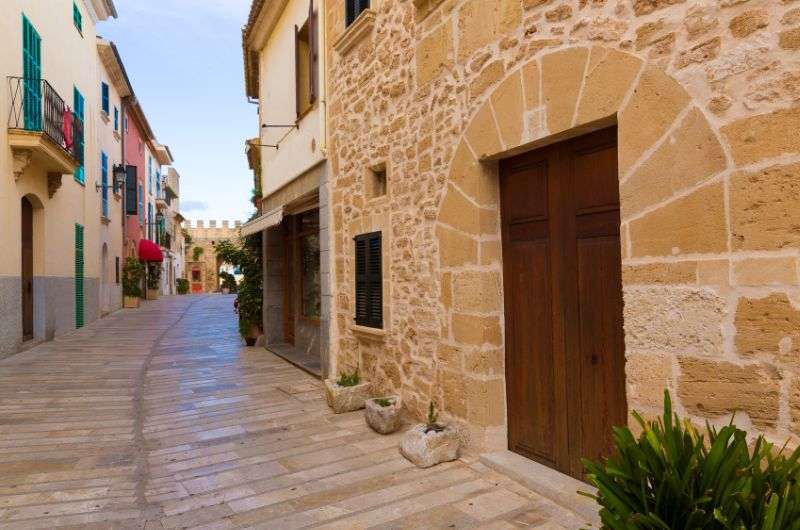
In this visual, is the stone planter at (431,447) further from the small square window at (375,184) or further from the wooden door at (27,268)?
the wooden door at (27,268)

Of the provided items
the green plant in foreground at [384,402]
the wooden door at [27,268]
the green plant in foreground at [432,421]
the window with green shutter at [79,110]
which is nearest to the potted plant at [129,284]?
the window with green shutter at [79,110]

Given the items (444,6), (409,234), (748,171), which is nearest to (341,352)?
(409,234)

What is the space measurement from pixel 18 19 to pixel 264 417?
872 centimetres

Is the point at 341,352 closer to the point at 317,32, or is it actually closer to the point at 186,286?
the point at 317,32

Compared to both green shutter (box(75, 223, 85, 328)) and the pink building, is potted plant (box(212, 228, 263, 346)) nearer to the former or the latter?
green shutter (box(75, 223, 85, 328))

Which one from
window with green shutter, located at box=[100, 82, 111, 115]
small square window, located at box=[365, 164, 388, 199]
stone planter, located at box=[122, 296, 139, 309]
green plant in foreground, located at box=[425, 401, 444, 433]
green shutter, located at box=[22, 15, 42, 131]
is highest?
window with green shutter, located at box=[100, 82, 111, 115]

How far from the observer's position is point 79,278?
1366 centimetres

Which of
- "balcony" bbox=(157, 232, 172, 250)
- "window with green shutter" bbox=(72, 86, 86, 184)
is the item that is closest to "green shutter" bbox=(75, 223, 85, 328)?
"window with green shutter" bbox=(72, 86, 86, 184)

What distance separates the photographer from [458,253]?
4.12 meters

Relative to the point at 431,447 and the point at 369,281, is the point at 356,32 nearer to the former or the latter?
the point at 369,281

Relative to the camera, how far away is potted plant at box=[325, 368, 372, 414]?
5.41 m

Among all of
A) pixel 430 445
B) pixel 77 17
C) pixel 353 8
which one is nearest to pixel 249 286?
pixel 353 8

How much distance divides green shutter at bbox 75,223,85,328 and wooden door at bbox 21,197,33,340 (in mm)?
2696

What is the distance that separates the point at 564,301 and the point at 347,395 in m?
2.76
